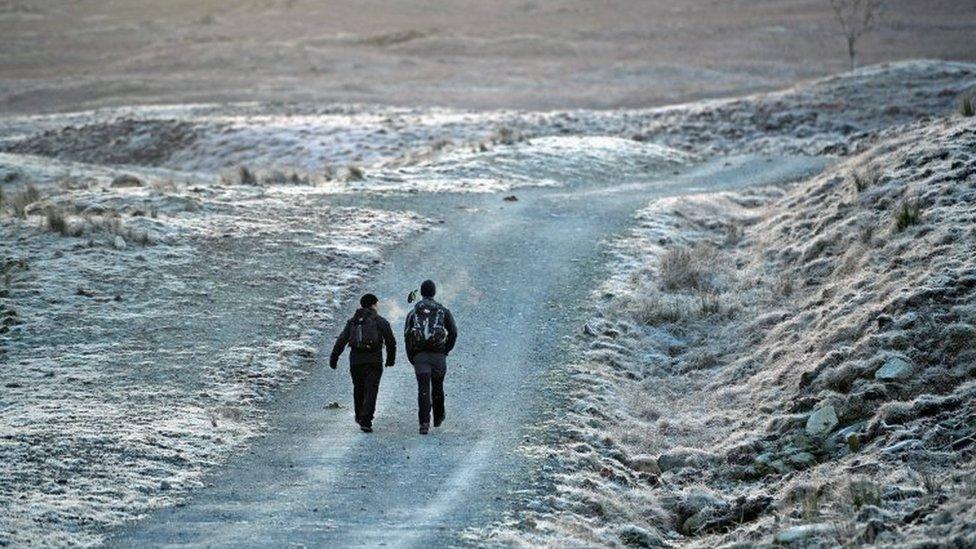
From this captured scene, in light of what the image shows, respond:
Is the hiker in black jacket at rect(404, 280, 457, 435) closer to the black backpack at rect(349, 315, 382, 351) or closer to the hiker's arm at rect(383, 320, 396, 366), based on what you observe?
the hiker's arm at rect(383, 320, 396, 366)

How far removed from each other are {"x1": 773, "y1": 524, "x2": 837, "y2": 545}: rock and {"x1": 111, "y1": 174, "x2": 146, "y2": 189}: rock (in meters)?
22.3

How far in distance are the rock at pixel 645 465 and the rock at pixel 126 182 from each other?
1906 cm

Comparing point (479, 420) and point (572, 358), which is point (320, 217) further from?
point (479, 420)

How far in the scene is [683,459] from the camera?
13922 millimetres

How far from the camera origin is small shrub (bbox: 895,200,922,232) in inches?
739

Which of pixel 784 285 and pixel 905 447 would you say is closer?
pixel 905 447

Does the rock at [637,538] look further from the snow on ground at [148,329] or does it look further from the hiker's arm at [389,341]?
the snow on ground at [148,329]

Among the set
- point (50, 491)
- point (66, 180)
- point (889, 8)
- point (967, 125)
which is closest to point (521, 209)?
point (967, 125)

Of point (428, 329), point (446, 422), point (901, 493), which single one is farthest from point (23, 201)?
point (901, 493)

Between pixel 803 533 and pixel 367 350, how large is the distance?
5700mm

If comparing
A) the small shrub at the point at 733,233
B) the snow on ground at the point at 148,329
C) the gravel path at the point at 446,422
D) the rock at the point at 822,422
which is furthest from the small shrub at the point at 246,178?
the rock at the point at 822,422

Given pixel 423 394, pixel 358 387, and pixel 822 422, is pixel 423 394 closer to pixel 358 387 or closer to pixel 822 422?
pixel 358 387

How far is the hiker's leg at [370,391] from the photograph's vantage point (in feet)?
46.8

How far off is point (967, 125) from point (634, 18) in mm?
77194
